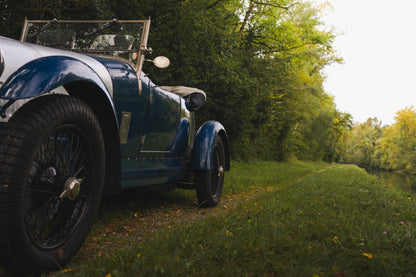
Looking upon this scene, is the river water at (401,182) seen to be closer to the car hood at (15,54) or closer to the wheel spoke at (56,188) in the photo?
the wheel spoke at (56,188)

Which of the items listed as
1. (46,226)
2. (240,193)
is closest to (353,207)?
(240,193)

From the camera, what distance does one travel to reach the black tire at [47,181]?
1579mm

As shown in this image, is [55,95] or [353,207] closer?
[55,95]

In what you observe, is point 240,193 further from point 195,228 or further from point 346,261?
point 346,261

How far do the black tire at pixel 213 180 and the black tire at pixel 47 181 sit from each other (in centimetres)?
Result: 217

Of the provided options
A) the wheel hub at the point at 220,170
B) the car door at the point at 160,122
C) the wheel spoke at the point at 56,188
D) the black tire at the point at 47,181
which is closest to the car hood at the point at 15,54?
the black tire at the point at 47,181

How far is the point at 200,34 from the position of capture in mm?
9906

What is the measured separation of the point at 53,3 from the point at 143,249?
6.78 m

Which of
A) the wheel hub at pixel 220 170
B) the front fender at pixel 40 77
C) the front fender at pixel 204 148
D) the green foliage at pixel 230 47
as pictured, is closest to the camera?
the front fender at pixel 40 77

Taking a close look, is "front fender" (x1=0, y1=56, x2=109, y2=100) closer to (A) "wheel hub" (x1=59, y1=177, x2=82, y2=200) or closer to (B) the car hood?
(B) the car hood

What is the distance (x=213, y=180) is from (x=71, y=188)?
9.93ft

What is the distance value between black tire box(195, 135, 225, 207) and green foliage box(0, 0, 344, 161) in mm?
4070

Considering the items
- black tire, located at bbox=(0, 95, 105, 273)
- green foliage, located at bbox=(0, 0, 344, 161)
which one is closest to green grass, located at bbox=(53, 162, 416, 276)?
black tire, located at bbox=(0, 95, 105, 273)

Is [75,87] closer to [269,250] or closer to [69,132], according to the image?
[69,132]
